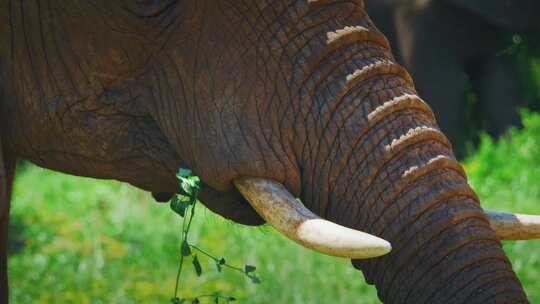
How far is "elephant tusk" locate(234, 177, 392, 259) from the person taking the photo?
7.86 ft

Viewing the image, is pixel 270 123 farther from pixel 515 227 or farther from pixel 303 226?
pixel 515 227

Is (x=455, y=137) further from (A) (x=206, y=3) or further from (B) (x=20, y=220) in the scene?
(A) (x=206, y=3)

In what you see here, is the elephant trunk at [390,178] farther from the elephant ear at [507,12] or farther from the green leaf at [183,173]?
the elephant ear at [507,12]

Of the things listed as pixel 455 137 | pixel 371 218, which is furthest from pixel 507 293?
pixel 455 137

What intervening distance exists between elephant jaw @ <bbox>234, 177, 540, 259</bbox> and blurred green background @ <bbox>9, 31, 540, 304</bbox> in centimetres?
144

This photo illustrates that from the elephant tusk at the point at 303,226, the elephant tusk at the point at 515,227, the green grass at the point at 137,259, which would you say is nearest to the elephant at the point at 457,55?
the green grass at the point at 137,259

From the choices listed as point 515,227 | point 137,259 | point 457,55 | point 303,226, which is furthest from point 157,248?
point 457,55

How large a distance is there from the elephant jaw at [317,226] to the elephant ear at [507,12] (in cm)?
510

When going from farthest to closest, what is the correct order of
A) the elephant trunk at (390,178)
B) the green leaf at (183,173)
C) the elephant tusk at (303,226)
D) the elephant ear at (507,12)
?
the elephant ear at (507,12) < the green leaf at (183,173) < the elephant trunk at (390,178) < the elephant tusk at (303,226)

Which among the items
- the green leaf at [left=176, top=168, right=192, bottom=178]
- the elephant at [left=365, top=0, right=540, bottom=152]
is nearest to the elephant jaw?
the green leaf at [left=176, top=168, right=192, bottom=178]

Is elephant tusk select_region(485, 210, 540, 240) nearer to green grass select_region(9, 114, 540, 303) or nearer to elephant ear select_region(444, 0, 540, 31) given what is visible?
green grass select_region(9, 114, 540, 303)

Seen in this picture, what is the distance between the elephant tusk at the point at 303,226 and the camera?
2.39m

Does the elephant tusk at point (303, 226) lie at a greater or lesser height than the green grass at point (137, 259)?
greater

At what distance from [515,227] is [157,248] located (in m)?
3.31
